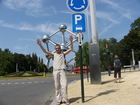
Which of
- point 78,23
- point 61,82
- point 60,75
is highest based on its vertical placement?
point 78,23

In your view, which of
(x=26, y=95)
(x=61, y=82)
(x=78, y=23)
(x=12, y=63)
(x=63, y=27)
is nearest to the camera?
(x=61, y=82)

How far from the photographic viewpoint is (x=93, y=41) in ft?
38.9

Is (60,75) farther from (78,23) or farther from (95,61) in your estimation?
(95,61)

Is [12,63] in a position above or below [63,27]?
below

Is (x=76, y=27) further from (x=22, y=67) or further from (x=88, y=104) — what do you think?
(x=22, y=67)

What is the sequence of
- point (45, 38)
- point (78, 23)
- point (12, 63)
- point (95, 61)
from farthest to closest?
point (12, 63) < point (45, 38) < point (95, 61) < point (78, 23)

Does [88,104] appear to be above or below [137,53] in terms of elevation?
below

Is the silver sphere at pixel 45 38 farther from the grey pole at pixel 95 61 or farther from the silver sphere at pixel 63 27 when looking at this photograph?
the grey pole at pixel 95 61

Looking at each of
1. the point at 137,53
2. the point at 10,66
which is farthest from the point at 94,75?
the point at 10,66

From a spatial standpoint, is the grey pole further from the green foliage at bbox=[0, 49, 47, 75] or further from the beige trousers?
the green foliage at bbox=[0, 49, 47, 75]

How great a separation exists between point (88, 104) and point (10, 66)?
302 ft

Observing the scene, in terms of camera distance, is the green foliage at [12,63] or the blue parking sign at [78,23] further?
the green foliage at [12,63]

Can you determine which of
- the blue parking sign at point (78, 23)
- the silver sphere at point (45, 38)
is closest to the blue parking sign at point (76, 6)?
the blue parking sign at point (78, 23)

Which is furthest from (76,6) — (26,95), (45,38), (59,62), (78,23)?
(45,38)
